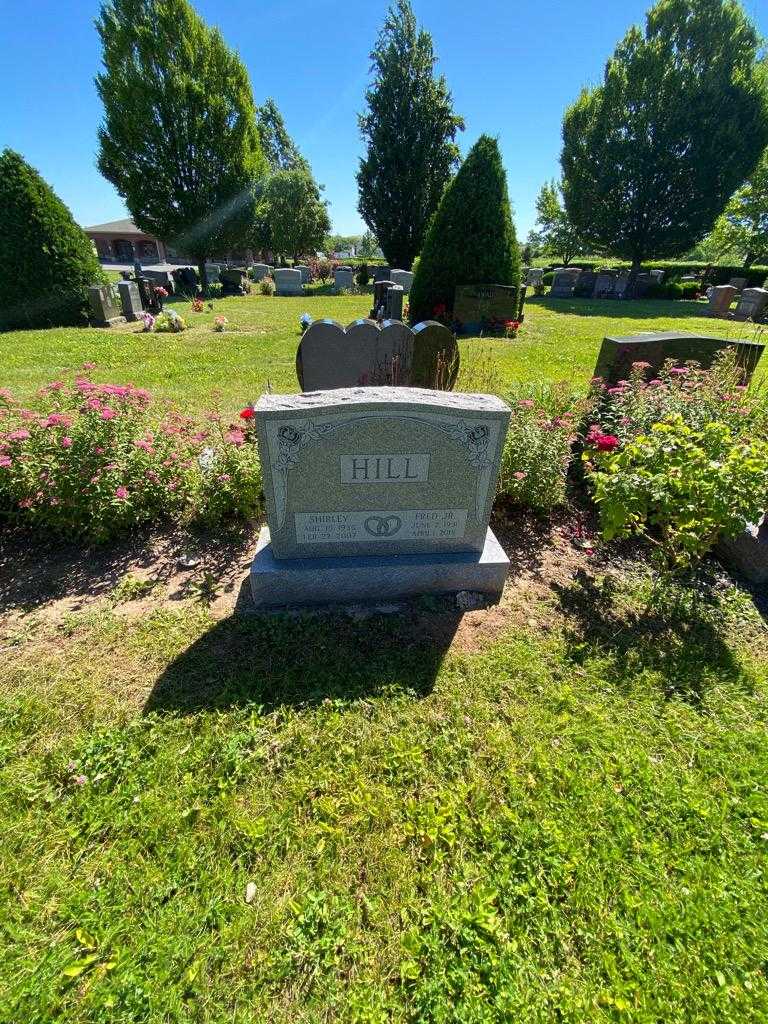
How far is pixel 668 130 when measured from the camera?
920 inches

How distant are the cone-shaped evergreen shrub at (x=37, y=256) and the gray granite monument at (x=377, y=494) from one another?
1403 centimetres

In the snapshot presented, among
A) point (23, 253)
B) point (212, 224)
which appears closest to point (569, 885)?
point (23, 253)

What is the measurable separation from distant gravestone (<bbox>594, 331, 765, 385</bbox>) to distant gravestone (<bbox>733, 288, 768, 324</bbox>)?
55.2 ft

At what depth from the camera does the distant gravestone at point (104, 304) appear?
42.7 ft

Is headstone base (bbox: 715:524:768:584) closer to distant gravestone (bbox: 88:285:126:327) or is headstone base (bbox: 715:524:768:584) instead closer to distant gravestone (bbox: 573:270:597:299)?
distant gravestone (bbox: 88:285:126:327)

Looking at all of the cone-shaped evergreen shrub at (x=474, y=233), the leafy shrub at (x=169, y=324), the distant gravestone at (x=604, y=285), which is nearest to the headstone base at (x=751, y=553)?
the cone-shaped evergreen shrub at (x=474, y=233)

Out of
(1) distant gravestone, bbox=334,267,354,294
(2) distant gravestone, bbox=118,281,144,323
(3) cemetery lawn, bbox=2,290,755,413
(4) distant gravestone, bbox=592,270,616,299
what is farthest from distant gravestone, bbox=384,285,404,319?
(4) distant gravestone, bbox=592,270,616,299

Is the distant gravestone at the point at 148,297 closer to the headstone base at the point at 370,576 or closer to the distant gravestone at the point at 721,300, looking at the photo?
the headstone base at the point at 370,576

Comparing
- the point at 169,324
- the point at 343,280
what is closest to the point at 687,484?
the point at 169,324

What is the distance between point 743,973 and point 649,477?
2524mm

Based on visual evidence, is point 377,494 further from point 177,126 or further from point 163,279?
point 163,279

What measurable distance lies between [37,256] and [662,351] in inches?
607

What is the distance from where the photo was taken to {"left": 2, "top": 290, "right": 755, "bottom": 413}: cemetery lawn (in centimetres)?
817

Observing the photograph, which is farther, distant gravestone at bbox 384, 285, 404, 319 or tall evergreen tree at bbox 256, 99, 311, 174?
tall evergreen tree at bbox 256, 99, 311, 174
